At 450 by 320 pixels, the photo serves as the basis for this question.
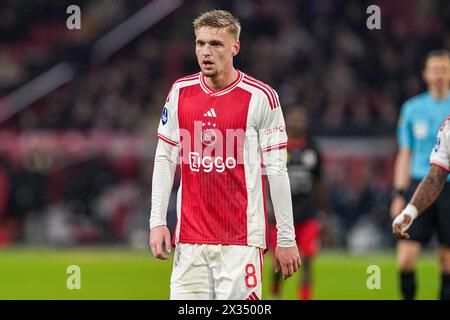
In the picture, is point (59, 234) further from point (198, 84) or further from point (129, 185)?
point (198, 84)

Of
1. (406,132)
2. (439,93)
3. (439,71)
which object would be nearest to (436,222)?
(406,132)

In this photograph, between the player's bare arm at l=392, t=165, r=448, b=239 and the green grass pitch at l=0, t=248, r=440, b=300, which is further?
the green grass pitch at l=0, t=248, r=440, b=300

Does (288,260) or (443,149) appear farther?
(443,149)

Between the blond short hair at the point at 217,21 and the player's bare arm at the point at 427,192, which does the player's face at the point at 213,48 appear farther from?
the player's bare arm at the point at 427,192

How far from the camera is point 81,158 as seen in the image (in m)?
21.2

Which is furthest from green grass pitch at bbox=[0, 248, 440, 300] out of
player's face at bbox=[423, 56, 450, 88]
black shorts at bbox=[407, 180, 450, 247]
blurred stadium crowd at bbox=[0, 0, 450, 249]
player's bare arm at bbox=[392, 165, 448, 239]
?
player's bare arm at bbox=[392, 165, 448, 239]

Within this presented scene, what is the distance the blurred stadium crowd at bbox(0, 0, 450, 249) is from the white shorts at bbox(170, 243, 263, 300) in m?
12.5

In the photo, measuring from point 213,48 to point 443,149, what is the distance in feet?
6.01

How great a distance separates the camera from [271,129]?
18.9 feet

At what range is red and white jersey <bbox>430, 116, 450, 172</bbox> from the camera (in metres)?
6.55

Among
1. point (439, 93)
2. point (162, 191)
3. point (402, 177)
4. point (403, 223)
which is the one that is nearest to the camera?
point (162, 191)

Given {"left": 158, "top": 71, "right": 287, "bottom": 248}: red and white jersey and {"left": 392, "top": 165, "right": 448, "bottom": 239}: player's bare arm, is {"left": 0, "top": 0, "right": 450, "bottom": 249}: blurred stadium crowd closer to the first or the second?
{"left": 392, "top": 165, "right": 448, "bottom": 239}: player's bare arm

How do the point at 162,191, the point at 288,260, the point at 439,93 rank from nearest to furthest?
the point at 288,260 < the point at 162,191 < the point at 439,93

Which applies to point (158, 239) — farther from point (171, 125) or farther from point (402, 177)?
point (402, 177)
